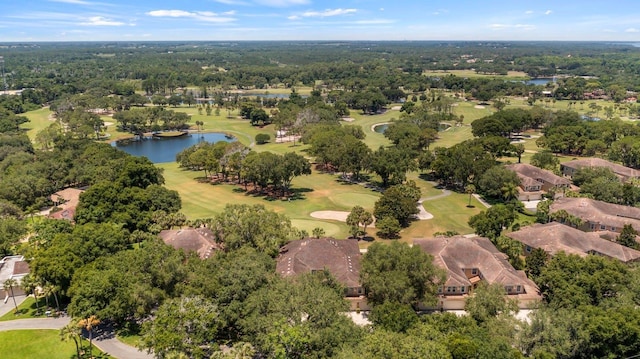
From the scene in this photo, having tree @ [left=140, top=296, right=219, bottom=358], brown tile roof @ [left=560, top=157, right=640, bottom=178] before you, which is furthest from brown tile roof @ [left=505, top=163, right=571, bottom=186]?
tree @ [left=140, top=296, right=219, bottom=358]

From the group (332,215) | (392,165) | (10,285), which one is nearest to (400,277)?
(332,215)

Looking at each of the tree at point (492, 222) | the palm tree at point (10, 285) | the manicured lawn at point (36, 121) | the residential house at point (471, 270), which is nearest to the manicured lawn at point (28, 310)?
the palm tree at point (10, 285)

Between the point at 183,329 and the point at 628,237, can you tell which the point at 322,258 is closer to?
the point at 183,329

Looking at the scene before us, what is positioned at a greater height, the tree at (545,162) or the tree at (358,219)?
the tree at (545,162)

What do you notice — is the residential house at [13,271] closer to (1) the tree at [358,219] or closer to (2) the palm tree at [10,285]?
(2) the palm tree at [10,285]

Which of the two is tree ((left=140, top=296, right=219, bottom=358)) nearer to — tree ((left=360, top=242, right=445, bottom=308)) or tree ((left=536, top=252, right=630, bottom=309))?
tree ((left=360, top=242, right=445, bottom=308))

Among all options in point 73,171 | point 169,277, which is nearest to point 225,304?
point 169,277
